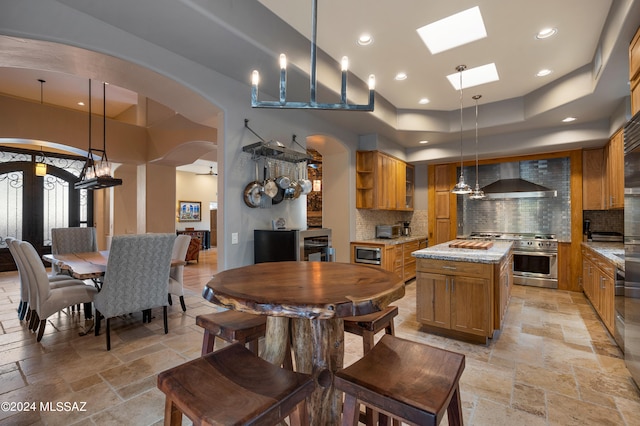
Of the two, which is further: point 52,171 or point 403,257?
point 52,171

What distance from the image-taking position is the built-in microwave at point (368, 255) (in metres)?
4.79

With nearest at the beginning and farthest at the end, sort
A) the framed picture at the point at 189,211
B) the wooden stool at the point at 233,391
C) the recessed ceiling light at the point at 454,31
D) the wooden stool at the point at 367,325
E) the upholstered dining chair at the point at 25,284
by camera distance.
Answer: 1. the wooden stool at the point at 233,391
2. the wooden stool at the point at 367,325
3. the recessed ceiling light at the point at 454,31
4. the upholstered dining chair at the point at 25,284
5. the framed picture at the point at 189,211

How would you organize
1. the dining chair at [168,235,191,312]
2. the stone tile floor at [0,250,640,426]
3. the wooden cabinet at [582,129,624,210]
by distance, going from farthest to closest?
1. the wooden cabinet at [582,129,624,210]
2. the dining chair at [168,235,191,312]
3. the stone tile floor at [0,250,640,426]

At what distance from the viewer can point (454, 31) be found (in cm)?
291

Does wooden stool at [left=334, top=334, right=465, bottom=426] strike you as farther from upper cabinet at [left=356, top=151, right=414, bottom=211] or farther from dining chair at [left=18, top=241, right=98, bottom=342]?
upper cabinet at [left=356, top=151, right=414, bottom=211]

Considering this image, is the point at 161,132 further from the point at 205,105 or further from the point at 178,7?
the point at 178,7

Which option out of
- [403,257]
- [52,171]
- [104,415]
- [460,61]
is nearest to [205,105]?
[104,415]

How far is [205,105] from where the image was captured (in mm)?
3006

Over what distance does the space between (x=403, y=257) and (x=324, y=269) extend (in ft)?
12.7

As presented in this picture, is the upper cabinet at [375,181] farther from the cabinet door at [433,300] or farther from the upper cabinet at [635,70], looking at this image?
the upper cabinet at [635,70]


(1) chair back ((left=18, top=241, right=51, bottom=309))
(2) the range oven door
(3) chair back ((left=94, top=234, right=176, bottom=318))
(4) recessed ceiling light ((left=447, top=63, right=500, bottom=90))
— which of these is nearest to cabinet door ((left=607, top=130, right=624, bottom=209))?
(2) the range oven door

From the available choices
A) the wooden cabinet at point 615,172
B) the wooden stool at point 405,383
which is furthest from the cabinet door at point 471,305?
the wooden cabinet at point 615,172

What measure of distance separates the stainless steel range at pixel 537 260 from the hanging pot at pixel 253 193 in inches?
188

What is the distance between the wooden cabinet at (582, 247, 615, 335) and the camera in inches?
119
